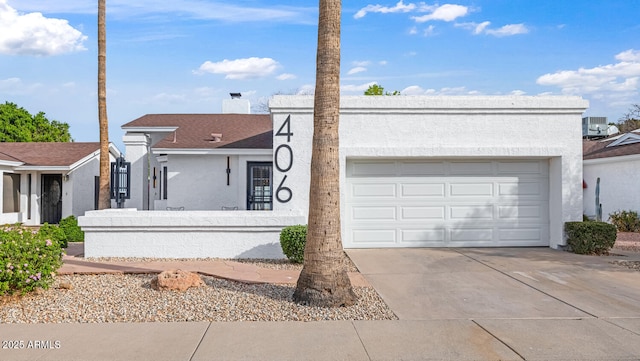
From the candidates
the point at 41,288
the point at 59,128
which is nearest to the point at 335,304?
the point at 41,288

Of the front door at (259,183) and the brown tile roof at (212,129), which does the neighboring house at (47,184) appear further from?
the front door at (259,183)

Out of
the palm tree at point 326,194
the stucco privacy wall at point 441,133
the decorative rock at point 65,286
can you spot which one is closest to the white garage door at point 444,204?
the stucco privacy wall at point 441,133

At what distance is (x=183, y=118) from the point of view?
76.4 ft

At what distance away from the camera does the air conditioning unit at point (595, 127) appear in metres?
34.8

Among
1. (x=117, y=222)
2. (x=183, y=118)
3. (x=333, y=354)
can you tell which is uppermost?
(x=183, y=118)

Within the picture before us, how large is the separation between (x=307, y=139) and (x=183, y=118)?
1204 cm

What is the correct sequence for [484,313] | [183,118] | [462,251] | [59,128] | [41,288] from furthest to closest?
[59,128] < [183,118] < [462,251] < [41,288] < [484,313]

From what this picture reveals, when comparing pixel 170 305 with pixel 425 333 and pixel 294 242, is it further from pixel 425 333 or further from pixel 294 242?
pixel 294 242

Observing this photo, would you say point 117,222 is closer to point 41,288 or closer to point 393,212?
point 41,288

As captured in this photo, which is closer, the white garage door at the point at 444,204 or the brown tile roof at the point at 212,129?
the white garage door at the point at 444,204

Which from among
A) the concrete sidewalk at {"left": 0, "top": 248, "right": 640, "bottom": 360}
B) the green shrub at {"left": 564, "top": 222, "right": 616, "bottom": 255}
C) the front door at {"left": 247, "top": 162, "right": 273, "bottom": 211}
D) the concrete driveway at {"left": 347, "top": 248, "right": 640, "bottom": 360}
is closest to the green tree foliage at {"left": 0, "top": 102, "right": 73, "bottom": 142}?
the front door at {"left": 247, "top": 162, "right": 273, "bottom": 211}

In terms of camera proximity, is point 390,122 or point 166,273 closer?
point 166,273

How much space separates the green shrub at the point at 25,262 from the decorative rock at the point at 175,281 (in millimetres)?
1602

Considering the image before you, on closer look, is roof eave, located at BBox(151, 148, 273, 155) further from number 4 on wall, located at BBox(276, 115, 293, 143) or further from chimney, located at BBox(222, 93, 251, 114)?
chimney, located at BBox(222, 93, 251, 114)
